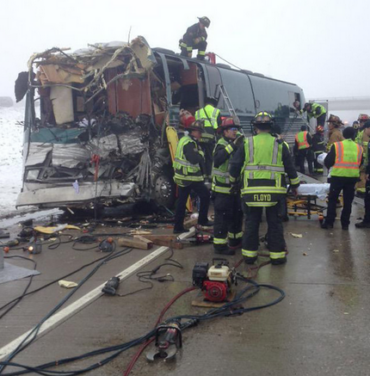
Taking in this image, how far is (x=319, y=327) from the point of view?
142 inches

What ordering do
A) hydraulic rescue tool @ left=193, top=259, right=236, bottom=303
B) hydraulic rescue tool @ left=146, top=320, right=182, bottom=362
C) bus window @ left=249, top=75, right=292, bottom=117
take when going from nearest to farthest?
1. hydraulic rescue tool @ left=146, top=320, right=182, bottom=362
2. hydraulic rescue tool @ left=193, top=259, right=236, bottom=303
3. bus window @ left=249, top=75, right=292, bottom=117

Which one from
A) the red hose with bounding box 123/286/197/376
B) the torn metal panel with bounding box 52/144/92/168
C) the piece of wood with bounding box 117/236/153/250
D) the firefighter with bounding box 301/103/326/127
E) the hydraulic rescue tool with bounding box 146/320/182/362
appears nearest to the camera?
the red hose with bounding box 123/286/197/376

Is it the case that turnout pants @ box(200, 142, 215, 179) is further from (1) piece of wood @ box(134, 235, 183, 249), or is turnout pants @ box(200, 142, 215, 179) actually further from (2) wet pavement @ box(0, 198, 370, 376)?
(2) wet pavement @ box(0, 198, 370, 376)

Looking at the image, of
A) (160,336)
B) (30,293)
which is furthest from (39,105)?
(160,336)

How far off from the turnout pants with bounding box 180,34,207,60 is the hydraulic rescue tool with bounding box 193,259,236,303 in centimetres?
724

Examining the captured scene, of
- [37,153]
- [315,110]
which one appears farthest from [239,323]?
[315,110]

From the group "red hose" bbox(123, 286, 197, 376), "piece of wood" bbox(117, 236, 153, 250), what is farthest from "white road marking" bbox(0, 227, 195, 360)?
"red hose" bbox(123, 286, 197, 376)

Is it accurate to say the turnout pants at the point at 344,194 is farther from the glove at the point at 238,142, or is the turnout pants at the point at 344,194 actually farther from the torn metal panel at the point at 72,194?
the torn metal panel at the point at 72,194

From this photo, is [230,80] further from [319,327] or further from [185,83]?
[319,327]

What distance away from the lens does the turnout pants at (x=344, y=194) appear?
7.05m

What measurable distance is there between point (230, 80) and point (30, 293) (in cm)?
734

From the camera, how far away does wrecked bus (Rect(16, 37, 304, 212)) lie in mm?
8000

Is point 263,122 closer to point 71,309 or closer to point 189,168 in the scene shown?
point 189,168

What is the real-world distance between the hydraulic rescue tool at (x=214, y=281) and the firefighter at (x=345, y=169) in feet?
11.3
